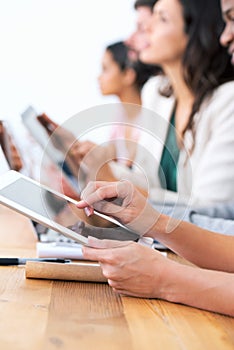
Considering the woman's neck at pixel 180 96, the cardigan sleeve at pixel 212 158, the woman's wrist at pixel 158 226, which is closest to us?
the woman's wrist at pixel 158 226

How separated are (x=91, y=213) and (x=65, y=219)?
0.06 metres

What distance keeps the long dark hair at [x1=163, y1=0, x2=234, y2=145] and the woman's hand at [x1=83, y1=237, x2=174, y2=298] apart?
2.42 metres

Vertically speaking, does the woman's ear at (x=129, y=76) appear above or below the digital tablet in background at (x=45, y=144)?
below

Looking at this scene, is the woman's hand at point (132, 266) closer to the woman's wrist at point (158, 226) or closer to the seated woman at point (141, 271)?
the seated woman at point (141, 271)

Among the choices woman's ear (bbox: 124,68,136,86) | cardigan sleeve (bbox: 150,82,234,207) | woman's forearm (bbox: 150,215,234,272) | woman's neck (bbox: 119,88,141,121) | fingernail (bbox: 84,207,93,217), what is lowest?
cardigan sleeve (bbox: 150,82,234,207)

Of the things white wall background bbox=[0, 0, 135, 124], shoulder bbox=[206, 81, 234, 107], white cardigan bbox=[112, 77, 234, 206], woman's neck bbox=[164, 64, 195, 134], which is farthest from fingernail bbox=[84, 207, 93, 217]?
white wall background bbox=[0, 0, 135, 124]

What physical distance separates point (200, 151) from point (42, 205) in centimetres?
218

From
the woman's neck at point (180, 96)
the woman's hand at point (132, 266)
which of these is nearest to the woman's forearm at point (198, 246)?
the woman's hand at point (132, 266)

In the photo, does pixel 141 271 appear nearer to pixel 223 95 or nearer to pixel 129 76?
pixel 223 95

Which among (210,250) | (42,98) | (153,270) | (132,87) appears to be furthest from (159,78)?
(153,270)

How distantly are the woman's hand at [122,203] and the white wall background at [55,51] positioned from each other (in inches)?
92.9

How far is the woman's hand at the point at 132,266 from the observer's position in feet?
3.93

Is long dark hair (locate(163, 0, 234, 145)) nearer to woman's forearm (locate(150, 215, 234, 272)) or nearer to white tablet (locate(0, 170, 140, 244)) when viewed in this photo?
woman's forearm (locate(150, 215, 234, 272))

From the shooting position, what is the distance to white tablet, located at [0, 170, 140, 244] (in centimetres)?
120
